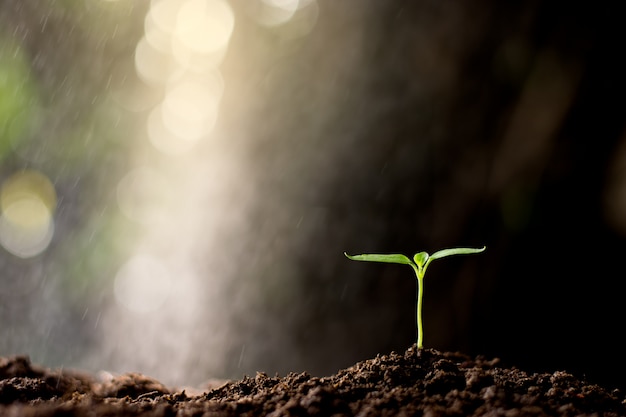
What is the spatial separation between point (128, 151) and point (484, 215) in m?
1.95

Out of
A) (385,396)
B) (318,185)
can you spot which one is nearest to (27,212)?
(318,185)

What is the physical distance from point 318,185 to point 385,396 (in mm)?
1187

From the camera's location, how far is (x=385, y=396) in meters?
0.80

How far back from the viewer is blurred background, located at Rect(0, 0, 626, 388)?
1.49 metres

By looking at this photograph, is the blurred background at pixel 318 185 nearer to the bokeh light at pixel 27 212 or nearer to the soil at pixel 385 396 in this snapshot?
the bokeh light at pixel 27 212

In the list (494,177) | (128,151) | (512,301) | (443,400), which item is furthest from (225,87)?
(443,400)

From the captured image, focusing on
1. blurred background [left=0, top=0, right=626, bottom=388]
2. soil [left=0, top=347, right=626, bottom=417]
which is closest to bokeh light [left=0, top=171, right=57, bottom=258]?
blurred background [left=0, top=0, right=626, bottom=388]

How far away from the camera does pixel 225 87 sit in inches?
87.6

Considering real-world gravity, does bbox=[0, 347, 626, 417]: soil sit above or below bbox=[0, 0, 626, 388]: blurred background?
below

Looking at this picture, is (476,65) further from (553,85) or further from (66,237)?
(66,237)

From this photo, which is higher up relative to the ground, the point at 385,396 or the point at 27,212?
the point at 27,212

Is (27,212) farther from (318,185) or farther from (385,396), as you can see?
(385,396)

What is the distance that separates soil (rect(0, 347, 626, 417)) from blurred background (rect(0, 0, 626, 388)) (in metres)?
0.59

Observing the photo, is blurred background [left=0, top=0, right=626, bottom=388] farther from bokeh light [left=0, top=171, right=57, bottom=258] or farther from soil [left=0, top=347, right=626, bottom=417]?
soil [left=0, top=347, right=626, bottom=417]
